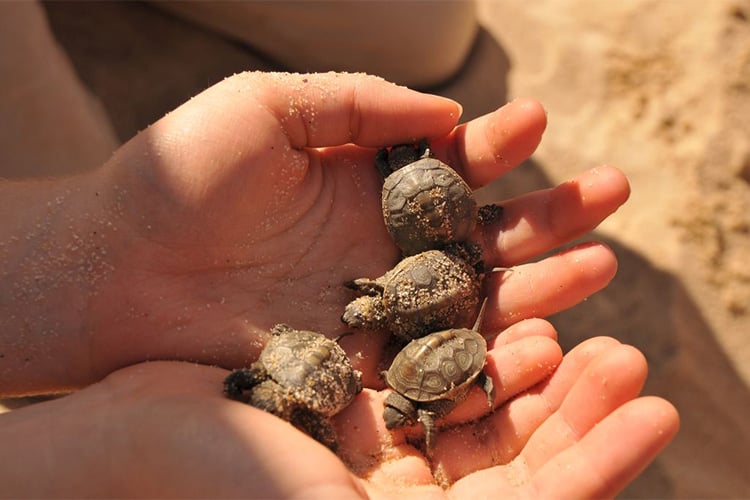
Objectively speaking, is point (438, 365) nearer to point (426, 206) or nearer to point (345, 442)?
point (345, 442)

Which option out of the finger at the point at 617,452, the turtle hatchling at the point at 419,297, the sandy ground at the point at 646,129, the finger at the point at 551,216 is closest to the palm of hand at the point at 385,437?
the finger at the point at 617,452

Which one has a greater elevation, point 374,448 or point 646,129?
point 646,129

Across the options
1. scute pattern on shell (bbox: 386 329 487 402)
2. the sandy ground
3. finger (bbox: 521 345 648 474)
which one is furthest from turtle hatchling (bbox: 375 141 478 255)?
the sandy ground

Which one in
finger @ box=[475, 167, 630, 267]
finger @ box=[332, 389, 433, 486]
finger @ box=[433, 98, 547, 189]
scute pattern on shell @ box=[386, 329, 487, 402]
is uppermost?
finger @ box=[433, 98, 547, 189]

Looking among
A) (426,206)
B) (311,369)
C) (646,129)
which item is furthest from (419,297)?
(646,129)

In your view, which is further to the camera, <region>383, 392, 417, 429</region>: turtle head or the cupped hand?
the cupped hand

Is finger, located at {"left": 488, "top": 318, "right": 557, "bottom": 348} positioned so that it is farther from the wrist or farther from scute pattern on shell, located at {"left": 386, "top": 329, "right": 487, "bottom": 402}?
the wrist

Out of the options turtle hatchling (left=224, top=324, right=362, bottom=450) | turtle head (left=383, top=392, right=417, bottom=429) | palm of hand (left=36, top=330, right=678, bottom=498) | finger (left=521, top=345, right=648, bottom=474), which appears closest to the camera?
palm of hand (left=36, top=330, right=678, bottom=498)
